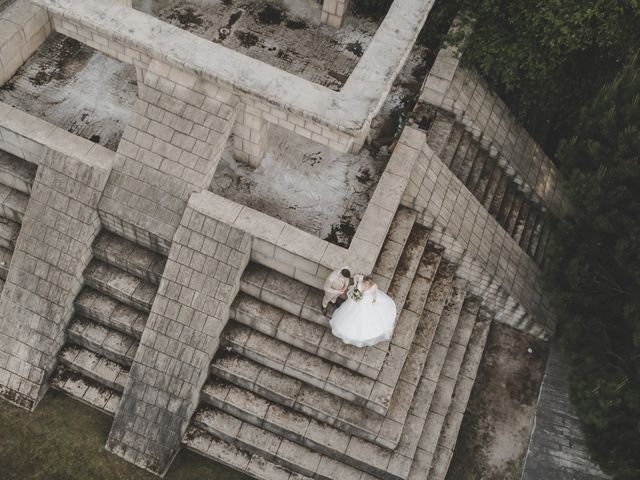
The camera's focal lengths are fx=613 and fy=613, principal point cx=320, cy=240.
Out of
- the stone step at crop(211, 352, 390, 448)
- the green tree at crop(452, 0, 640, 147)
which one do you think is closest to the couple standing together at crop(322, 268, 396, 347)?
the stone step at crop(211, 352, 390, 448)

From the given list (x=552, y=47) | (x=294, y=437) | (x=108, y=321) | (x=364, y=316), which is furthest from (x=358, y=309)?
(x=552, y=47)

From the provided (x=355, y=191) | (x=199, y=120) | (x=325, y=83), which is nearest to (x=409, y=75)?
(x=325, y=83)

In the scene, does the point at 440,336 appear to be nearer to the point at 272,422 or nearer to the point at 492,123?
the point at 272,422

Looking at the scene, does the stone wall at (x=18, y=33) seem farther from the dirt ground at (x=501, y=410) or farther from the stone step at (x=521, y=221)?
the dirt ground at (x=501, y=410)

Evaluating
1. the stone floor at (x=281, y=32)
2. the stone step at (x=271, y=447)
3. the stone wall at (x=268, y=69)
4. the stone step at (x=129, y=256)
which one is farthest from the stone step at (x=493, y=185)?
the stone step at (x=129, y=256)

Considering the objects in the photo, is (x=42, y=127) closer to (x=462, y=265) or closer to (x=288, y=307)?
(x=288, y=307)

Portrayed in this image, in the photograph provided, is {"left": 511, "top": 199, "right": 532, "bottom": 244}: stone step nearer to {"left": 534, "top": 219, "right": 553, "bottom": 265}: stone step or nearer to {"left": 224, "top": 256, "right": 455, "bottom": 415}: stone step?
{"left": 534, "top": 219, "right": 553, "bottom": 265}: stone step

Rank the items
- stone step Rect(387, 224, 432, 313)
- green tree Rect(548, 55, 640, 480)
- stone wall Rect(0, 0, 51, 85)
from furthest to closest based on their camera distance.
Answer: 1. stone wall Rect(0, 0, 51, 85)
2. stone step Rect(387, 224, 432, 313)
3. green tree Rect(548, 55, 640, 480)
